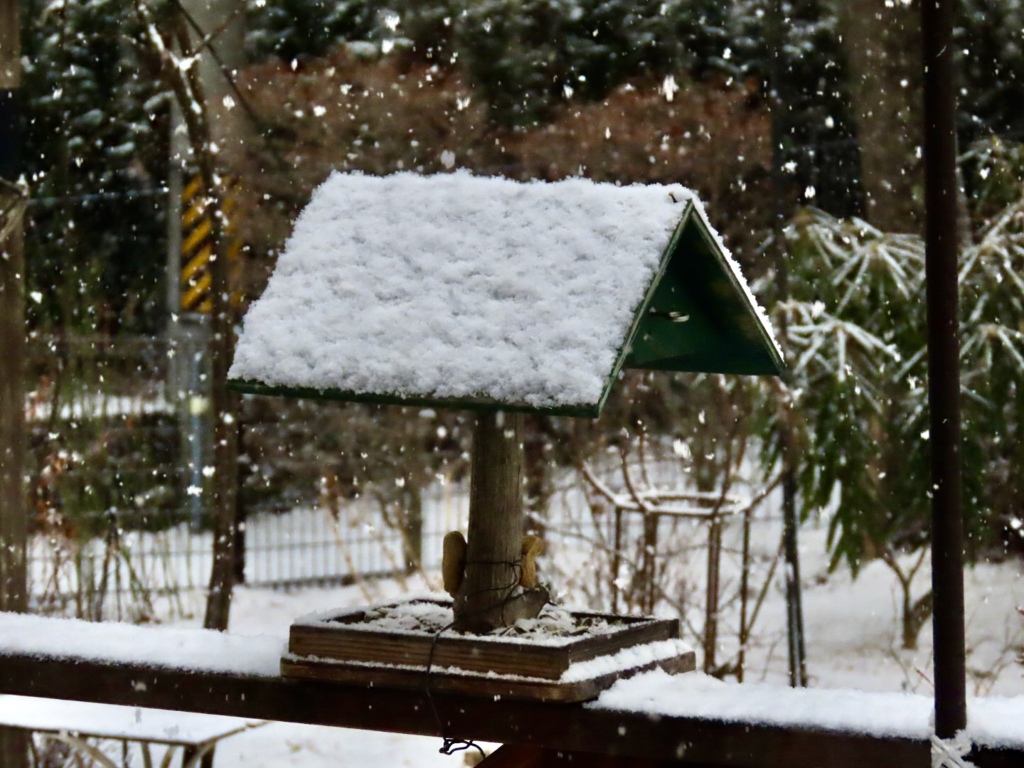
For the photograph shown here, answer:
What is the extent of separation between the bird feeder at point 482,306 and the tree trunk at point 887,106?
17.2 feet

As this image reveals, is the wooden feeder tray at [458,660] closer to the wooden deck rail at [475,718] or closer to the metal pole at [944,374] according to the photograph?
the wooden deck rail at [475,718]

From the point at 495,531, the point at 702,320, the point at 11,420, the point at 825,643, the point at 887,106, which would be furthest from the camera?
the point at 887,106

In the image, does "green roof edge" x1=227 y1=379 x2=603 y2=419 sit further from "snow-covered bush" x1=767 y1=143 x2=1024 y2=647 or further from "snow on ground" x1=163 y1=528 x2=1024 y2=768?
"snow-covered bush" x1=767 y1=143 x2=1024 y2=647

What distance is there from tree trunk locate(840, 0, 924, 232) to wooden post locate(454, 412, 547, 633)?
5282 mm

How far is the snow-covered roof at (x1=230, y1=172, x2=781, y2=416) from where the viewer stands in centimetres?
149

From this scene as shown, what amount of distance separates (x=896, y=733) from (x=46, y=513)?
470cm

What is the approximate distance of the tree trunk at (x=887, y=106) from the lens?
6742 mm

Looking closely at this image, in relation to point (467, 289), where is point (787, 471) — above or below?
below

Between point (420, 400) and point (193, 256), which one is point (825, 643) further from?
point (420, 400)

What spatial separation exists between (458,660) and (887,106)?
596cm

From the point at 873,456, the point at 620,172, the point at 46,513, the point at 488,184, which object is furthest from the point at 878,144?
the point at 488,184

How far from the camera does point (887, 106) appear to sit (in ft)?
22.3

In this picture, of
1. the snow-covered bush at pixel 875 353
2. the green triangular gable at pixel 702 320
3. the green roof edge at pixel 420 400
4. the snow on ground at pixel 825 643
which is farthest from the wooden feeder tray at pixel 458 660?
the snow-covered bush at pixel 875 353

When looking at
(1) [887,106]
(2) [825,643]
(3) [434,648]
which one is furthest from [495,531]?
(1) [887,106]
